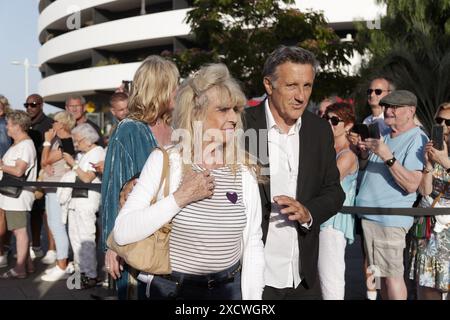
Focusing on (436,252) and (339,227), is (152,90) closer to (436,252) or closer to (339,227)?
(339,227)

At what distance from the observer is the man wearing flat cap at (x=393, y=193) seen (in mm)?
4434

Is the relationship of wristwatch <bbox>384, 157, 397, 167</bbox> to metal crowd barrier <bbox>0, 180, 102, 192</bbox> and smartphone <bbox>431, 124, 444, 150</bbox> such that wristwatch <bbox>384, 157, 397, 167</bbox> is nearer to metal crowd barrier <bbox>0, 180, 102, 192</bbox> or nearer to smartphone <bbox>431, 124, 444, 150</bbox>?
smartphone <bbox>431, 124, 444, 150</bbox>

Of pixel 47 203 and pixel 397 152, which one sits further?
pixel 47 203

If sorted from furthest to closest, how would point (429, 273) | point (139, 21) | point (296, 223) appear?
1. point (139, 21)
2. point (429, 273)
3. point (296, 223)

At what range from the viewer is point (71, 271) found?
6773 mm

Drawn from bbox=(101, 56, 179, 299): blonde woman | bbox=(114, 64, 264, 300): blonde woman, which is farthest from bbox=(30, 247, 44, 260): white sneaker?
bbox=(114, 64, 264, 300): blonde woman

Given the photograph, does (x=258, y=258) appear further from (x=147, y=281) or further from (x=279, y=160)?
(x=279, y=160)

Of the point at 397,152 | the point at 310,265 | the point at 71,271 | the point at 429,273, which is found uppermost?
the point at 397,152

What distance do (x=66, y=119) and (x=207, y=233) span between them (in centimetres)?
477

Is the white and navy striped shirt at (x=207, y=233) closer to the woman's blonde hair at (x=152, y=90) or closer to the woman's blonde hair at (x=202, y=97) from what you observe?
the woman's blonde hair at (x=202, y=97)

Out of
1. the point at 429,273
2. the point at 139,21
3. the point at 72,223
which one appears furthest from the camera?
the point at 139,21

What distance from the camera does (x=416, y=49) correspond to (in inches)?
661
